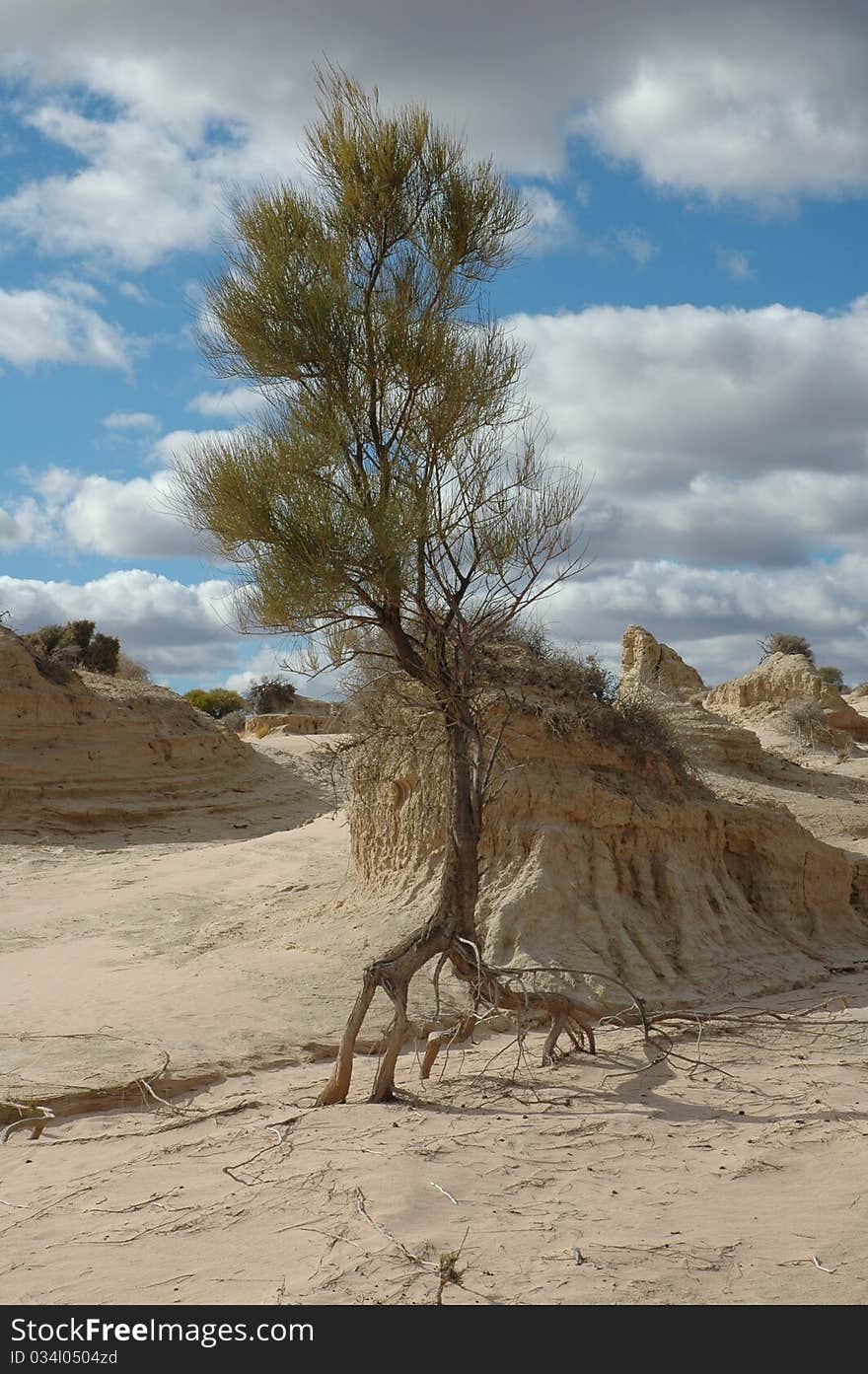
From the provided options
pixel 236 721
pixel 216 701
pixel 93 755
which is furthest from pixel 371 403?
pixel 216 701

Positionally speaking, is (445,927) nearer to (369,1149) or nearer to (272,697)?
(369,1149)

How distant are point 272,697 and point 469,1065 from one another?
121 ft

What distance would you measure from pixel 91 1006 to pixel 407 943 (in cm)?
313

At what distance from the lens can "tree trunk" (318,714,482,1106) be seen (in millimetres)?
7203

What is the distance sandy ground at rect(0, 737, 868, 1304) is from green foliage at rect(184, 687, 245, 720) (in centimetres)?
3601

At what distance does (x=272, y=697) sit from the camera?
44438 mm

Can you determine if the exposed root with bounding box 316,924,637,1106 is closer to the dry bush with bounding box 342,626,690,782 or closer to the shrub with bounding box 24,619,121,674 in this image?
the dry bush with bounding box 342,626,690,782

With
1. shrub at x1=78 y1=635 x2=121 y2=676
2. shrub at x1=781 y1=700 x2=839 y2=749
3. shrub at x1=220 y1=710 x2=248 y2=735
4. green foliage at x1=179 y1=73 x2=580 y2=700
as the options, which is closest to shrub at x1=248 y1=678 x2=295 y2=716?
shrub at x1=220 y1=710 x2=248 y2=735

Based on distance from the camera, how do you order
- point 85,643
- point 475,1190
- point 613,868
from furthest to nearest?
point 85,643
point 613,868
point 475,1190

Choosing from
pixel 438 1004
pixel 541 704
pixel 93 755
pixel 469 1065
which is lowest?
pixel 469 1065

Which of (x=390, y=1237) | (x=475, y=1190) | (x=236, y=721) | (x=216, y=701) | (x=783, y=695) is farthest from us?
(x=216, y=701)

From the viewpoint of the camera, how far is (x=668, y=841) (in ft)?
37.7

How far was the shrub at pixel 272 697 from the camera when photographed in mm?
44094

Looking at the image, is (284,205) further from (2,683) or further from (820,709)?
(820,709)
